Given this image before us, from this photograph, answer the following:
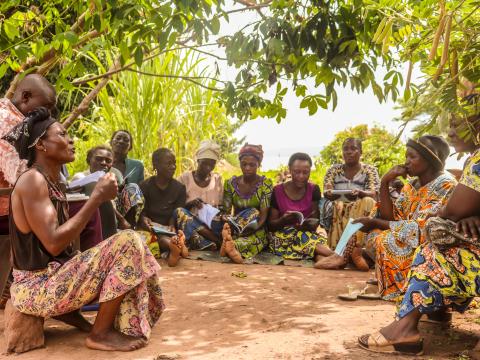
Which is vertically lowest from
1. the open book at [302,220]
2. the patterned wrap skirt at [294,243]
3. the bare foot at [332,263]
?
the bare foot at [332,263]

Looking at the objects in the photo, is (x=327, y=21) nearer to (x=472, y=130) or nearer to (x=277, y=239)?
(x=472, y=130)

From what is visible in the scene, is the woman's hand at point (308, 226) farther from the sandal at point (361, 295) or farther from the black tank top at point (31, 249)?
the black tank top at point (31, 249)

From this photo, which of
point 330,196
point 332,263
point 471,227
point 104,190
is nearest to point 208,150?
point 330,196

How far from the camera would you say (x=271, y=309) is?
4.02m

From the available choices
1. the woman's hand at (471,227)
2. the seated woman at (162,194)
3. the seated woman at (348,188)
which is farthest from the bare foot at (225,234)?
the woman's hand at (471,227)

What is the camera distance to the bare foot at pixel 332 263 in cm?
557

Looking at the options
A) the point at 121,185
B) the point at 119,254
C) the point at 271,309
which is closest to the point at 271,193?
the point at 121,185

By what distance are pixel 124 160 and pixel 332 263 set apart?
2.51 metres

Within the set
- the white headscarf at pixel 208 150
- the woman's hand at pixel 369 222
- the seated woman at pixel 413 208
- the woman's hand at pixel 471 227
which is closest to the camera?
the woman's hand at pixel 471 227

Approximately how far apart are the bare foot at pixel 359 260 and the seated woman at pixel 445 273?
2.38 metres

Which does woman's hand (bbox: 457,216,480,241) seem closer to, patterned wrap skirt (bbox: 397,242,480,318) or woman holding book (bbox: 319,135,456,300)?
patterned wrap skirt (bbox: 397,242,480,318)

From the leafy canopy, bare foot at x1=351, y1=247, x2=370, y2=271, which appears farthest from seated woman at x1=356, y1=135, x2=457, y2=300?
the leafy canopy

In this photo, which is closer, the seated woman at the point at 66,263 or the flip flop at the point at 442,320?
the seated woman at the point at 66,263

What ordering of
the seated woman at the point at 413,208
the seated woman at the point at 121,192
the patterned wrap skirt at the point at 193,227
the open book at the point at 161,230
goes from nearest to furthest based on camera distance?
the seated woman at the point at 413,208
the seated woman at the point at 121,192
the open book at the point at 161,230
the patterned wrap skirt at the point at 193,227
